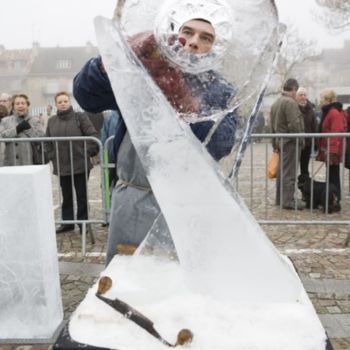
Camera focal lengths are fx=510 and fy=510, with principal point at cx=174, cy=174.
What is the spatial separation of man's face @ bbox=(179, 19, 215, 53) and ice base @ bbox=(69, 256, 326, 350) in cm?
60

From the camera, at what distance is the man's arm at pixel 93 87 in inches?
57.3

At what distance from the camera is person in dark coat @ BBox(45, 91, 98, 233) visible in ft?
17.4

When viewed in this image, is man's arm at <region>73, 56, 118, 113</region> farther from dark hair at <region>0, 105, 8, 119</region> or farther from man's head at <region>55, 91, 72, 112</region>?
dark hair at <region>0, 105, 8, 119</region>

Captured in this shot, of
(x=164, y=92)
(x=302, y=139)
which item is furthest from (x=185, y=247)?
(x=302, y=139)

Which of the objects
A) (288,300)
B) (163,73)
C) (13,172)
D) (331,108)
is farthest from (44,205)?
(331,108)

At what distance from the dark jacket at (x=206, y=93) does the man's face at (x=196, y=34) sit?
80 mm

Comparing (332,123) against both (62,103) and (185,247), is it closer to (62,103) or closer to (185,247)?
(62,103)

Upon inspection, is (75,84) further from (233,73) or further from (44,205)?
(44,205)

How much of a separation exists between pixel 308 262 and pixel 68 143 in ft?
8.77

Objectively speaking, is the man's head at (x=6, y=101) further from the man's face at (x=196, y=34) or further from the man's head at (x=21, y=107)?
the man's face at (x=196, y=34)

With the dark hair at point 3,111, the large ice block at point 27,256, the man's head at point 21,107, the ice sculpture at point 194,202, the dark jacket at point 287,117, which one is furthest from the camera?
the dark hair at point 3,111

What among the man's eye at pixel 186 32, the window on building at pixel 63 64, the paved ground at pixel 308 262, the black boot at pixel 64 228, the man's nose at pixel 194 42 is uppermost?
the window on building at pixel 63 64

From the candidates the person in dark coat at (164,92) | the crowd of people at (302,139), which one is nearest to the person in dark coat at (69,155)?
the crowd of people at (302,139)

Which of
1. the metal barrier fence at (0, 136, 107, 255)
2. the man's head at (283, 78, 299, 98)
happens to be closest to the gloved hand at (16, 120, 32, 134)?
the metal barrier fence at (0, 136, 107, 255)
